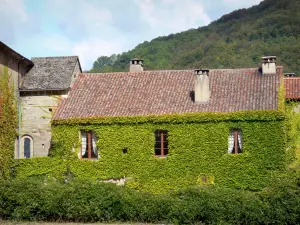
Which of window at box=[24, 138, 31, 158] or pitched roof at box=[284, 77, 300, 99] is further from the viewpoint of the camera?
window at box=[24, 138, 31, 158]

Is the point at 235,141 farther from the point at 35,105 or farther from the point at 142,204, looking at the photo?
the point at 35,105

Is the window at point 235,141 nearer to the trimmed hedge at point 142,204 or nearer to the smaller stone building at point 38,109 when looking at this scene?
the trimmed hedge at point 142,204

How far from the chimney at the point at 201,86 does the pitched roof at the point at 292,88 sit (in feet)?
18.2

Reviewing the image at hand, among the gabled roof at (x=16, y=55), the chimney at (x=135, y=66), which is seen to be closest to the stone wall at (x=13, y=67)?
the gabled roof at (x=16, y=55)

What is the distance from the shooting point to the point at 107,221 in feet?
80.8

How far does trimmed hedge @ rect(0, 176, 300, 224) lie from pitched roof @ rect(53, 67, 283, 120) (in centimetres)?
965

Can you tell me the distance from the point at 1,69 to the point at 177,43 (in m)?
65.6

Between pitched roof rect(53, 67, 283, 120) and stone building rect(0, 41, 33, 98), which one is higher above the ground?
stone building rect(0, 41, 33, 98)

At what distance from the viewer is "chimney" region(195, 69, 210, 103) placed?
3425 cm

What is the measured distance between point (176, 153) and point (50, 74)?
428 inches

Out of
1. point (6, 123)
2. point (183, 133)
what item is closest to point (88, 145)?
point (6, 123)

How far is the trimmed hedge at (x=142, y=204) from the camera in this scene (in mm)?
22922

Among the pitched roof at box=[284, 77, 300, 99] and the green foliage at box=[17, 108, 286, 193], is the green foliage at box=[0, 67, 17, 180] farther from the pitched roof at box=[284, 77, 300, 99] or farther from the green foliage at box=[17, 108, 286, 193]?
the pitched roof at box=[284, 77, 300, 99]

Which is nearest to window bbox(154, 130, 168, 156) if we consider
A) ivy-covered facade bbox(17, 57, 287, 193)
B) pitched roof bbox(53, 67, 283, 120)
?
ivy-covered facade bbox(17, 57, 287, 193)
